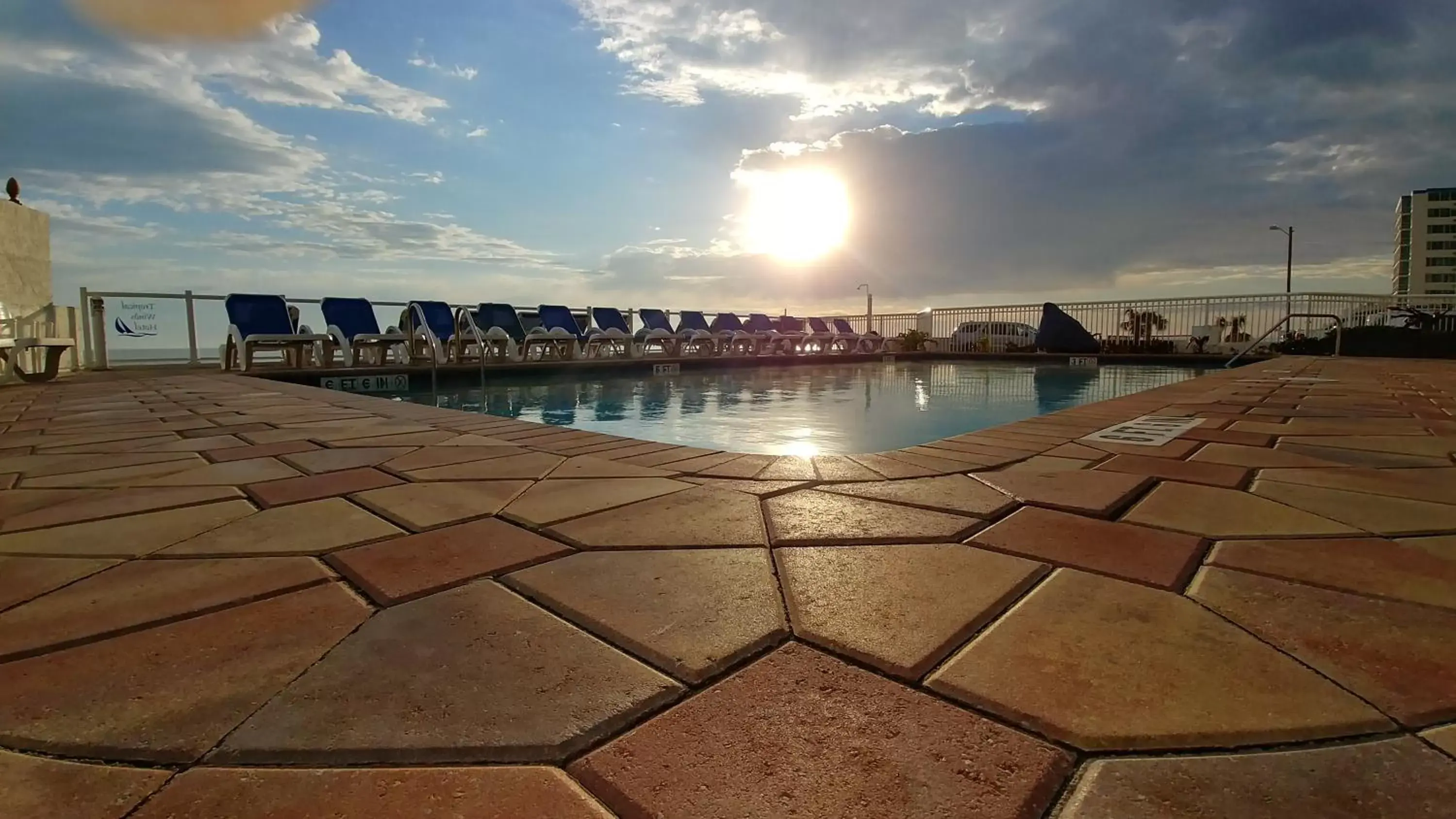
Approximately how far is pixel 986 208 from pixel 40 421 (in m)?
21.1

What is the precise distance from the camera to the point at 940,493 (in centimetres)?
176

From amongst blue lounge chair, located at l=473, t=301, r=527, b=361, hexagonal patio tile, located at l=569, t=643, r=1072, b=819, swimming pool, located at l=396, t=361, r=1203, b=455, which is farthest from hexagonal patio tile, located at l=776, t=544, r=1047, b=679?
blue lounge chair, located at l=473, t=301, r=527, b=361

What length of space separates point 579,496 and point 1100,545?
4.37 feet

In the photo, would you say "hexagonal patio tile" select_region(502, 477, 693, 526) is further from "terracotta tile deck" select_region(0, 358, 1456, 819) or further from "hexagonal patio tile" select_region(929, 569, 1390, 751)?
"hexagonal patio tile" select_region(929, 569, 1390, 751)

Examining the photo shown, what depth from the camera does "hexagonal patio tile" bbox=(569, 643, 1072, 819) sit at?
0.57 metres

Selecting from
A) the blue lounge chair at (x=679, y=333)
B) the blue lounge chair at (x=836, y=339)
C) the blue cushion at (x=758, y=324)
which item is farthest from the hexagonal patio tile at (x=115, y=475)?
the blue lounge chair at (x=836, y=339)

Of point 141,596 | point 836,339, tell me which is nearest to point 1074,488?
point 141,596

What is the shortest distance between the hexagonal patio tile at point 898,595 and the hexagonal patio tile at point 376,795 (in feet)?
1.44

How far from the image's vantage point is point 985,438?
9.05ft

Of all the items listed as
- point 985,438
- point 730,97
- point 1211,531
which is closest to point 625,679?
point 1211,531

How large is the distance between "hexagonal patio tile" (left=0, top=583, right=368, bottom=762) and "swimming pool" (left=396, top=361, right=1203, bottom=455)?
10.0ft

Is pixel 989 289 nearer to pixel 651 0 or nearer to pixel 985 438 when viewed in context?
pixel 651 0

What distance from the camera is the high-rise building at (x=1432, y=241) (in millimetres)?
61406

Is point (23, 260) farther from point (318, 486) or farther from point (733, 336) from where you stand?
point (733, 336)
